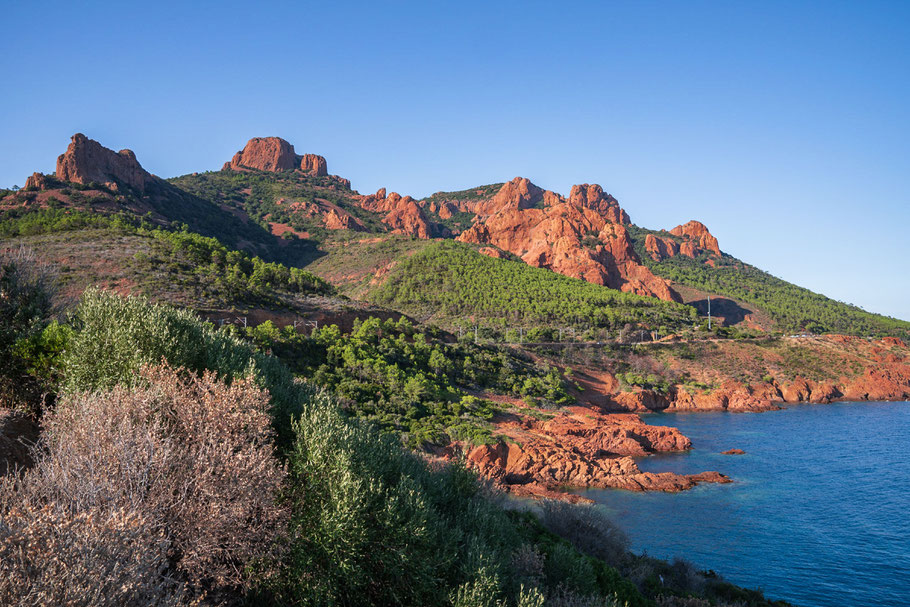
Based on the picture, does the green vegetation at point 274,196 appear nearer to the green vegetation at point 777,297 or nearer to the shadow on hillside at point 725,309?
the shadow on hillside at point 725,309

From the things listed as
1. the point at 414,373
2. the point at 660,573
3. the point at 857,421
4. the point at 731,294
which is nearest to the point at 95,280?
the point at 414,373

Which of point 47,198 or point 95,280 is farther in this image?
point 47,198

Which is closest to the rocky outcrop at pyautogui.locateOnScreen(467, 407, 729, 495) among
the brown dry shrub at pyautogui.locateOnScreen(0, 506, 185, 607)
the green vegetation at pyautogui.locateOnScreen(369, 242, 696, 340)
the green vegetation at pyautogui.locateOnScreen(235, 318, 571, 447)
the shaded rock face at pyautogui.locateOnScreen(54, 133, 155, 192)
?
the green vegetation at pyautogui.locateOnScreen(235, 318, 571, 447)

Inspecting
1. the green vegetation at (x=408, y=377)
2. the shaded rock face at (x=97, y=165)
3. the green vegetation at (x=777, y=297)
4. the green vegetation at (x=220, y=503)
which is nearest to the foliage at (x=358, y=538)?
the green vegetation at (x=220, y=503)

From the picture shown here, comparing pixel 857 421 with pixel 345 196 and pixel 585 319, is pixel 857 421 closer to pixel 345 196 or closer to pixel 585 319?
pixel 585 319

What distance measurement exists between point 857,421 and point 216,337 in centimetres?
6045

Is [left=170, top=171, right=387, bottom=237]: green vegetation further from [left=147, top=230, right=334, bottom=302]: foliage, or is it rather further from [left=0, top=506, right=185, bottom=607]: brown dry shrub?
[left=0, top=506, right=185, bottom=607]: brown dry shrub

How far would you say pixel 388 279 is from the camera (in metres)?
87.1

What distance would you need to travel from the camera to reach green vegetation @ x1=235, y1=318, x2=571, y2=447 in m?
33.6

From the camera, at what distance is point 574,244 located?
358 ft

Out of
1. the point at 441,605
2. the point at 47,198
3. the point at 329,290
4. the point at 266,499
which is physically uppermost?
the point at 47,198

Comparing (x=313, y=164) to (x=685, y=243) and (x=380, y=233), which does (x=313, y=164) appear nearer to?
(x=380, y=233)

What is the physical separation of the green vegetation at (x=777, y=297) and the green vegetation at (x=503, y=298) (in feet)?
81.2

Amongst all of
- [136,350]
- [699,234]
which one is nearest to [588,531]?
[136,350]
